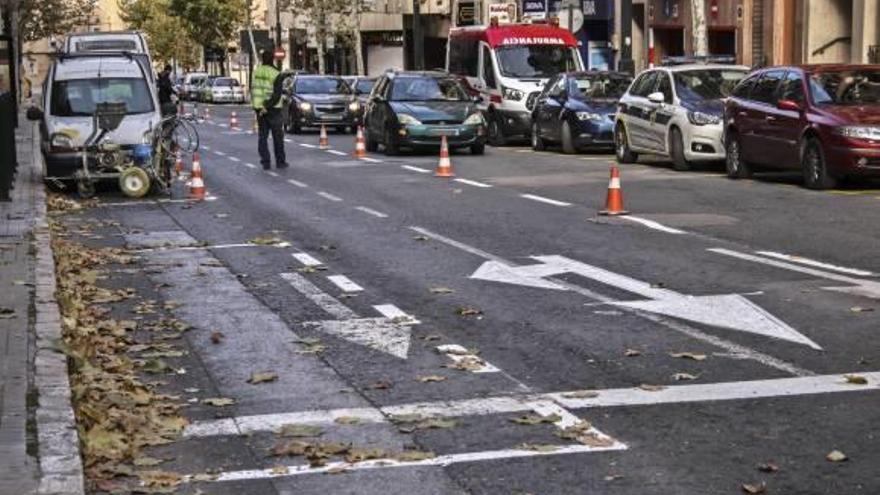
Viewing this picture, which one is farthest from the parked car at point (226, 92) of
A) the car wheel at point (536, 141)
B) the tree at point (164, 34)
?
the car wheel at point (536, 141)

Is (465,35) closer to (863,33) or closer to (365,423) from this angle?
(863,33)

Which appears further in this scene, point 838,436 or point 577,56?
point 577,56

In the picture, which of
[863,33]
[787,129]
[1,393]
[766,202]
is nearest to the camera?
[1,393]

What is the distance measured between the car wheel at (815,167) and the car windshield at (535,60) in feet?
46.0

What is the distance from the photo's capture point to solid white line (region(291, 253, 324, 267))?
525 inches

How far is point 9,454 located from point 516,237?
908 cm

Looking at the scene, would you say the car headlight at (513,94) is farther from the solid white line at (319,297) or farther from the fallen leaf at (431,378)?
the fallen leaf at (431,378)

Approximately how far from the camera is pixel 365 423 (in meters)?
7.45

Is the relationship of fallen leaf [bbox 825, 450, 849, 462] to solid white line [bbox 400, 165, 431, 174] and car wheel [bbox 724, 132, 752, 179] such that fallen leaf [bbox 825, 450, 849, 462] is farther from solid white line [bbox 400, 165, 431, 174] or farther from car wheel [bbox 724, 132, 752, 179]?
solid white line [bbox 400, 165, 431, 174]

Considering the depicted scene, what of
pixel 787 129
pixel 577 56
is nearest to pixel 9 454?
pixel 787 129

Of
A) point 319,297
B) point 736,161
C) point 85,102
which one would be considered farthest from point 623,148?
point 319,297

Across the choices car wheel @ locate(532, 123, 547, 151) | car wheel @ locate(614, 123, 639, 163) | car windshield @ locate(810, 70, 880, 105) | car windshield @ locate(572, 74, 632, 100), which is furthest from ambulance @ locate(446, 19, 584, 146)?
car windshield @ locate(810, 70, 880, 105)

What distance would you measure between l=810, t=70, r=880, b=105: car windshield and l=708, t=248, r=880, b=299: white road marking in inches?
295

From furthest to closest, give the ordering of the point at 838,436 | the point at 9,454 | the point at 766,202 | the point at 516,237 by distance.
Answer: the point at 766,202 < the point at 516,237 < the point at 838,436 < the point at 9,454
